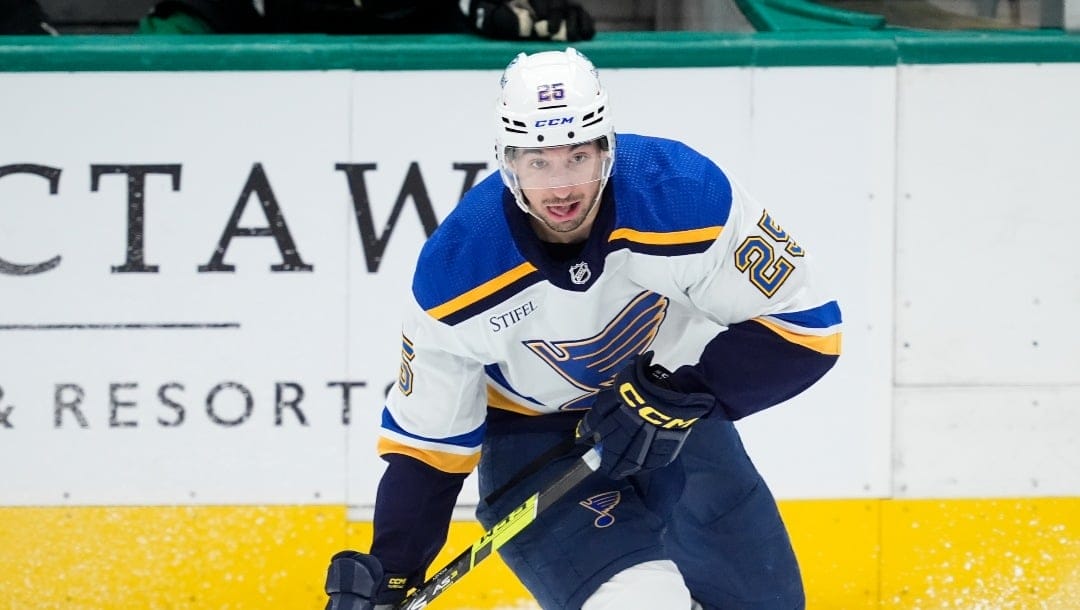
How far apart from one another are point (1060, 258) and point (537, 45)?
122 centimetres

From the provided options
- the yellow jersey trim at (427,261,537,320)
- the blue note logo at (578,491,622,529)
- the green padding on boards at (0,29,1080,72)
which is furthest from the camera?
the green padding on boards at (0,29,1080,72)

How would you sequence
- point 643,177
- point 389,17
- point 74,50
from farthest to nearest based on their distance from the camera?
point 389,17 < point 74,50 < point 643,177

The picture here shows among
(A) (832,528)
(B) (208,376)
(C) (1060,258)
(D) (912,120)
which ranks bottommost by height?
(A) (832,528)

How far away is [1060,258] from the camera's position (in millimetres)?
3115

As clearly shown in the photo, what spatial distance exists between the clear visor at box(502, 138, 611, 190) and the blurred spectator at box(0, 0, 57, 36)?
71.1 inches

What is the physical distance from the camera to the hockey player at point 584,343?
6.69 feet

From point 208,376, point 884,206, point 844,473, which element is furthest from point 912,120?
Answer: point 208,376

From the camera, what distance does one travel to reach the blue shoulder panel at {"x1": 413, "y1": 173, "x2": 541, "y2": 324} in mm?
2070

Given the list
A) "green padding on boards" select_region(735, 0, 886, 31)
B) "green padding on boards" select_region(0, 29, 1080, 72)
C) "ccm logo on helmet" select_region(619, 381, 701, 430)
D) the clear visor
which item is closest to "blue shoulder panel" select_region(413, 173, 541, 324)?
the clear visor

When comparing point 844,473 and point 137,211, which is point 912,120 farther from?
point 137,211

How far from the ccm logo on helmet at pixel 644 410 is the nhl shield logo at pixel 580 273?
162 mm

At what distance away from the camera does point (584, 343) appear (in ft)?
7.22

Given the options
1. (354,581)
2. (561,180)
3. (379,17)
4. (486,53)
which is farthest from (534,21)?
(354,581)

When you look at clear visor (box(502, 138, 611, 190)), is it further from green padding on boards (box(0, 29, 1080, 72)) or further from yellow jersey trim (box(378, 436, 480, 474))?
green padding on boards (box(0, 29, 1080, 72))
